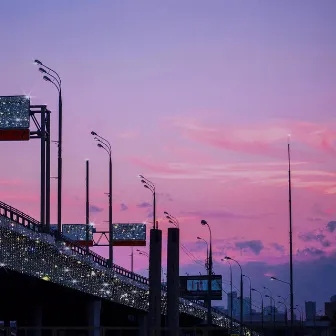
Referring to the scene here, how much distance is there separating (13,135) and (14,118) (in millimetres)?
1616

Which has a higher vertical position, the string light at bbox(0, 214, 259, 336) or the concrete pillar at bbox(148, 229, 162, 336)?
the string light at bbox(0, 214, 259, 336)

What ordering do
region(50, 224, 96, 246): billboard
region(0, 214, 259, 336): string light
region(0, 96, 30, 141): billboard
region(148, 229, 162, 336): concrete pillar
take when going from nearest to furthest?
region(148, 229, 162, 336): concrete pillar → region(0, 214, 259, 336): string light → region(0, 96, 30, 141): billboard → region(50, 224, 96, 246): billboard

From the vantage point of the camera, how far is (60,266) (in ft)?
283

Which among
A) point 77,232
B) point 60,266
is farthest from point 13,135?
point 77,232

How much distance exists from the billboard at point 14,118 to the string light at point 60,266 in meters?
7.86

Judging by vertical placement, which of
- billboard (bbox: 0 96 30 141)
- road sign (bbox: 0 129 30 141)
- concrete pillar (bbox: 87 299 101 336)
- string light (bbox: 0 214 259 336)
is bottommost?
concrete pillar (bbox: 87 299 101 336)

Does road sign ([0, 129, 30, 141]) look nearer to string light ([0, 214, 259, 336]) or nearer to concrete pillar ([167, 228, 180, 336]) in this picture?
string light ([0, 214, 259, 336])

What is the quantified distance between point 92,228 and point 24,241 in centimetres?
7714

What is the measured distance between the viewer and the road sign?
8088 cm

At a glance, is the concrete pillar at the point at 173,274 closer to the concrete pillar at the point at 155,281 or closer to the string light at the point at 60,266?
the concrete pillar at the point at 155,281

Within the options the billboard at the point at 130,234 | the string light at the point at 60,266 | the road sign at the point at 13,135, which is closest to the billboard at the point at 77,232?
the billboard at the point at 130,234

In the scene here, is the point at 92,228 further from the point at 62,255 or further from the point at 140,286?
the point at 62,255

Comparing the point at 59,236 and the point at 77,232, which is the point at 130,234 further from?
the point at 59,236

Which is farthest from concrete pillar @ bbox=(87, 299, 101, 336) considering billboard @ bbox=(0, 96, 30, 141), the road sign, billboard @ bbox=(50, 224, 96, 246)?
billboard @ bbox=(50, 224, 96, 246)
